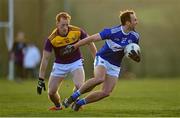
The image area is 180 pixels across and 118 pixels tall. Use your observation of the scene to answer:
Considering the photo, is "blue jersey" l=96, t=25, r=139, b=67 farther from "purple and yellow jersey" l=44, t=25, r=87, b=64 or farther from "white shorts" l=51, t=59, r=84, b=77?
"white shorts" l=51, t=59, r=84, b=77

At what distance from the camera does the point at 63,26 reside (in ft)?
51.4

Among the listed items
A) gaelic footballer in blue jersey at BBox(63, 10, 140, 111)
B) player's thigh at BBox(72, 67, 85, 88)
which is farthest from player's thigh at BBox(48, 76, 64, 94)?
gaelic footballer in blue jersey at BBox(63, 10, 140, 111)

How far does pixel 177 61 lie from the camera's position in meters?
42.9

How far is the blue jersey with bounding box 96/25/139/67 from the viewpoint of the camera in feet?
49.0

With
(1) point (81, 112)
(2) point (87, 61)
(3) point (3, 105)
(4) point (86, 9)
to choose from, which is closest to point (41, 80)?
(1) point (81, 112)

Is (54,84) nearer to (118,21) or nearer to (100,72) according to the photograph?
(100,72)

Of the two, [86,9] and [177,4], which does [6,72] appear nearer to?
[86,9]

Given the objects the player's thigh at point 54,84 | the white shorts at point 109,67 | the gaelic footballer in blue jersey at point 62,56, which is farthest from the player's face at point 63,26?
the white shorts at point 109,67

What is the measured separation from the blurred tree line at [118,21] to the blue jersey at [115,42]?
24.3 metres

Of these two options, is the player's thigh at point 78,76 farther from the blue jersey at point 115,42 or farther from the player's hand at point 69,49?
the blue jersey at point 115,42

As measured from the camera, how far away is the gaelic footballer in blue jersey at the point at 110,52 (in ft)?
49.0

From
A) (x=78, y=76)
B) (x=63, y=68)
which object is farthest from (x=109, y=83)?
(x=63, y=68)

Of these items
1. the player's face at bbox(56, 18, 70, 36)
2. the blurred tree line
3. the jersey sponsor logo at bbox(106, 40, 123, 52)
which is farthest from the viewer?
the blurred tree line

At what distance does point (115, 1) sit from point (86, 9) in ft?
5.49
